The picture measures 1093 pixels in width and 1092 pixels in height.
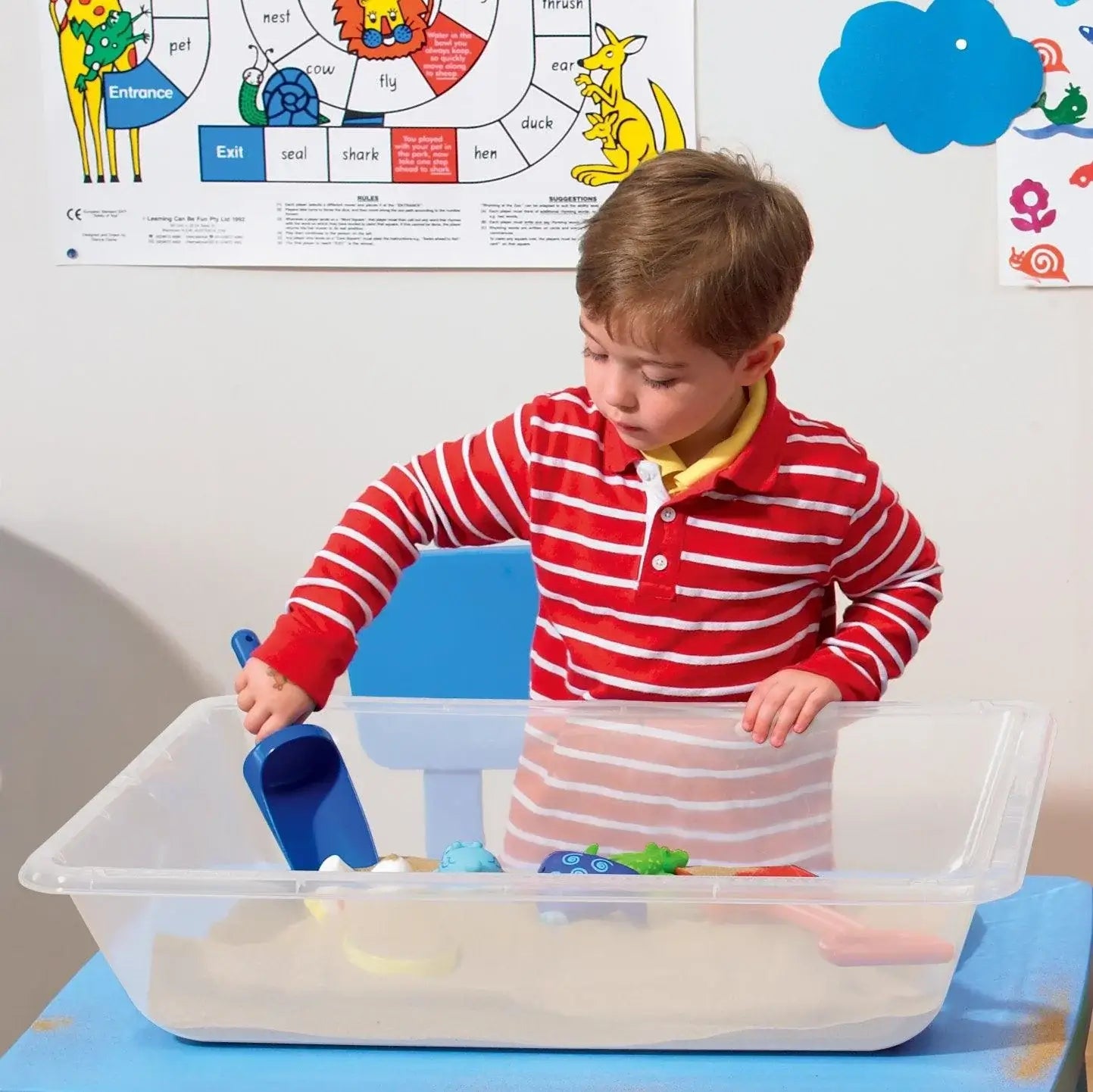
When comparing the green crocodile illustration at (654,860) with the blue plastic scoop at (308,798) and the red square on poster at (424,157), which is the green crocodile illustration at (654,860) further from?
the red square on poster at (424,157)

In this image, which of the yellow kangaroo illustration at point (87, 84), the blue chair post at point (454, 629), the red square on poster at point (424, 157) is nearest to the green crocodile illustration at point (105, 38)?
the yellow kangaroo illustration at point (87, 84)

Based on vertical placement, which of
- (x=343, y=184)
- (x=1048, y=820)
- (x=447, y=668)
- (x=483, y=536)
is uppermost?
(x=343, y=184)

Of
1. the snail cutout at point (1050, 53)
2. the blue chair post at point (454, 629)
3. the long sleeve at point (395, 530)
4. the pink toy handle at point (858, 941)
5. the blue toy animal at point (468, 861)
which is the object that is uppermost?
the snail cutout at point (1050, 53)

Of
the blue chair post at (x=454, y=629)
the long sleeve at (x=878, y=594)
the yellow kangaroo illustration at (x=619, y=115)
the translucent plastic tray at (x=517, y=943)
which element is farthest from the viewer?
Result: the yellow kangaroo illustration at (x=619, y=115)

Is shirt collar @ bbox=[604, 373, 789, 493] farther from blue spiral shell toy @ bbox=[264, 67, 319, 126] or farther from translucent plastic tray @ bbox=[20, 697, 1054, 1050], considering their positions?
blue spiral shell toy @ bbox=[264, 67, 319, 126]

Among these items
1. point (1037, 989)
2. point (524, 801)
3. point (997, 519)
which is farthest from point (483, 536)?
point (997, 519)

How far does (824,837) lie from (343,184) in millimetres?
782

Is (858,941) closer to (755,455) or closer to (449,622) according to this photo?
(755,455)

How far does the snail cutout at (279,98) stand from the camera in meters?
1.31

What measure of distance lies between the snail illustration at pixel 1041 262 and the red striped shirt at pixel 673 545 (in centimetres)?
53

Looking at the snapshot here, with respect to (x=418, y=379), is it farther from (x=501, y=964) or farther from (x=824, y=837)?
(x=501, y=964)

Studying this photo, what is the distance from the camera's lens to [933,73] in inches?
51.1

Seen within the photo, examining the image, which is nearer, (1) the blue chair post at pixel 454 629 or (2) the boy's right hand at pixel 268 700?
(2) the boy's right hand at pixel 268 700

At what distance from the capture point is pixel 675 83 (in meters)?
1.29
